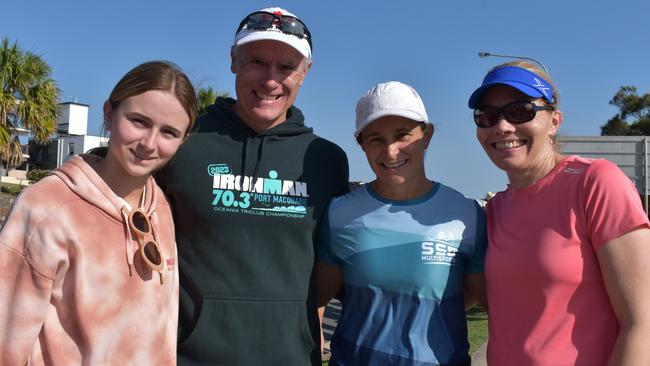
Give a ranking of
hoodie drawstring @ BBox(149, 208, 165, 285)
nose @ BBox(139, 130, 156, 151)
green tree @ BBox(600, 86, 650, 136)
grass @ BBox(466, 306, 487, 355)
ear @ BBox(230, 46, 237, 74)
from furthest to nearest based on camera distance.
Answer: green tree @ BBox(600, 86, 650, 136), grass @ BBox(466, 306, 487, 355), ear @ BBox(230, 46, 237, 74), hoodie drawstring @ BBox(149, 208, 165, 285), nose @ BBox(139, 130, 156, 151)

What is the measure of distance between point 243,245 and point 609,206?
1.64 metres

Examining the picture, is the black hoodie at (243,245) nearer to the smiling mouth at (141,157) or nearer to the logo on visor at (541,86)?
the smiling mouth at (141,157)

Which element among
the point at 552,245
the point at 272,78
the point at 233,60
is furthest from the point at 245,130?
the point at 552,245

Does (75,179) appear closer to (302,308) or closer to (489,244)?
(302,308)

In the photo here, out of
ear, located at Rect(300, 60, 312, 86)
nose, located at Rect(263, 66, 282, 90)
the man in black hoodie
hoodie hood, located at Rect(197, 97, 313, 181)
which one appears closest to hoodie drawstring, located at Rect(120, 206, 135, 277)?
the man in black hoodie

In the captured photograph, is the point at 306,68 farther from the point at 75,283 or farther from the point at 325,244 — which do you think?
the point at 75,283

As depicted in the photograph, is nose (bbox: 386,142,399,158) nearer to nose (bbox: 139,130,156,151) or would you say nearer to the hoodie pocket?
the hoodie pocket

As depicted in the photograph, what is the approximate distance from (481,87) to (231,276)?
153cm

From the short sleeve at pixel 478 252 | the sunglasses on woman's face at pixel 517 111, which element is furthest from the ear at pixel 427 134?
the short sleeve at pixel 478 252

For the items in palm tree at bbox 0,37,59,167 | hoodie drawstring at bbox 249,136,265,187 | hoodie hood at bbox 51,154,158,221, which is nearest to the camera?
hoodie hood at bbox 51,154,158,221

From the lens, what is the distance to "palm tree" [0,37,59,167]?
1622 cm

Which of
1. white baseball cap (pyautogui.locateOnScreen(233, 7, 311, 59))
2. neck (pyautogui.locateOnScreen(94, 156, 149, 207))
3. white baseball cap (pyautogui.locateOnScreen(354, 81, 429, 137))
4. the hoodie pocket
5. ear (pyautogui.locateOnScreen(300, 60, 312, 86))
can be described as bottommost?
the hoodie pocket

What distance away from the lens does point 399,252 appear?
2842 mm

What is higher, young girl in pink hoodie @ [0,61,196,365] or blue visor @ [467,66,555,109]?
blue visor @ [467,66,555,109]
